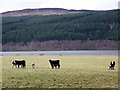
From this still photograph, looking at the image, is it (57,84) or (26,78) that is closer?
(57,84)

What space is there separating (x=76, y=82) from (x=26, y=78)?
387cm

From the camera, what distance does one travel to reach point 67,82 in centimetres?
2783

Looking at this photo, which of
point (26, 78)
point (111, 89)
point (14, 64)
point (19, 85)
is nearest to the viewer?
point (111, 89)

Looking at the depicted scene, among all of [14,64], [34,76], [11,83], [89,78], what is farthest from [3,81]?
[14,64]

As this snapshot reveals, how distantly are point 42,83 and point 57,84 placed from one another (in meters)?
1.20

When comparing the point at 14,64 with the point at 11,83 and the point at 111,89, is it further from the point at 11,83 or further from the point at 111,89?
the point at 111,89

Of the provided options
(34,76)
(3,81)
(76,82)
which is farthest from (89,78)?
(3,81)

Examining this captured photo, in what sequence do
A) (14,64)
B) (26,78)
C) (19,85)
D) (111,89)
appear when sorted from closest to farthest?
(111,89), (19,85), (26,78), (14,64)

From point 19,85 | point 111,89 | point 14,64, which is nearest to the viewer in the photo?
point 111,89

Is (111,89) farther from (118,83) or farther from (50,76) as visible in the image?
(50,76)

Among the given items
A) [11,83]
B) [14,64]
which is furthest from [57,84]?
[14,64]

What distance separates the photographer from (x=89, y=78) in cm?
2989

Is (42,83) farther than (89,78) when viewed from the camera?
No

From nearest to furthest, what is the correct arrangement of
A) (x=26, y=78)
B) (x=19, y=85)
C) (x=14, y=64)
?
1. (x=19, y=85)
2. (x=26, y=78)
3. (x=14, y=64)
